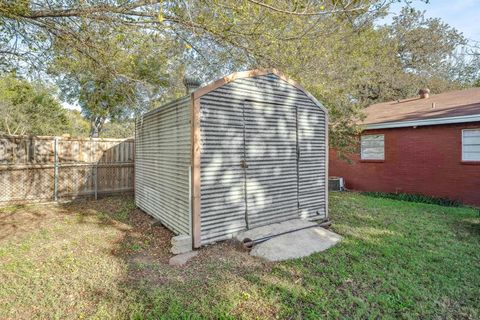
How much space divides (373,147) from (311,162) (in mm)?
5914

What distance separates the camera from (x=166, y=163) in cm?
518

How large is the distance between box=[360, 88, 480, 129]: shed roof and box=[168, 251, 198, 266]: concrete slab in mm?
8324

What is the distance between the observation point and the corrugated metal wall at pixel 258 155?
4359 millimetres

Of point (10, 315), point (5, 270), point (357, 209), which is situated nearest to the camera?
point (10, 315)

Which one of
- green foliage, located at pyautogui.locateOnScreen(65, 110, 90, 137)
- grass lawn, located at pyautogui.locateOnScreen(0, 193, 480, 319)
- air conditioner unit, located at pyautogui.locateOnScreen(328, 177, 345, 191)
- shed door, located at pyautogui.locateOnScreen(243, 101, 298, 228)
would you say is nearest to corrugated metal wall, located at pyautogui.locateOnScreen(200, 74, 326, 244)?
shed door, located at pyautogui.locateOnScreen(243, 101, 298, 228)

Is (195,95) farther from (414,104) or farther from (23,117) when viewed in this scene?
(23,117)

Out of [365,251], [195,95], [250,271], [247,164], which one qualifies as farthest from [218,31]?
[365,251]

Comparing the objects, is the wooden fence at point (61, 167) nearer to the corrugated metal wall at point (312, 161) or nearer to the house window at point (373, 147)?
the corrugated metal wall at point (312, 161)

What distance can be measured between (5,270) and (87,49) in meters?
3.55

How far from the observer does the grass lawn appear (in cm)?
275

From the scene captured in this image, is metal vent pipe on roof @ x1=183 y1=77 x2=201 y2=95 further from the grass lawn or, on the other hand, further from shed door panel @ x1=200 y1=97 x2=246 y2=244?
the grass lawn

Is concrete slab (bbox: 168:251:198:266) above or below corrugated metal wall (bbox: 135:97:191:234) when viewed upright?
below

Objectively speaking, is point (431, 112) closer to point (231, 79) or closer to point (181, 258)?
point (231, 79)

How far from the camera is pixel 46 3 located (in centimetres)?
416
